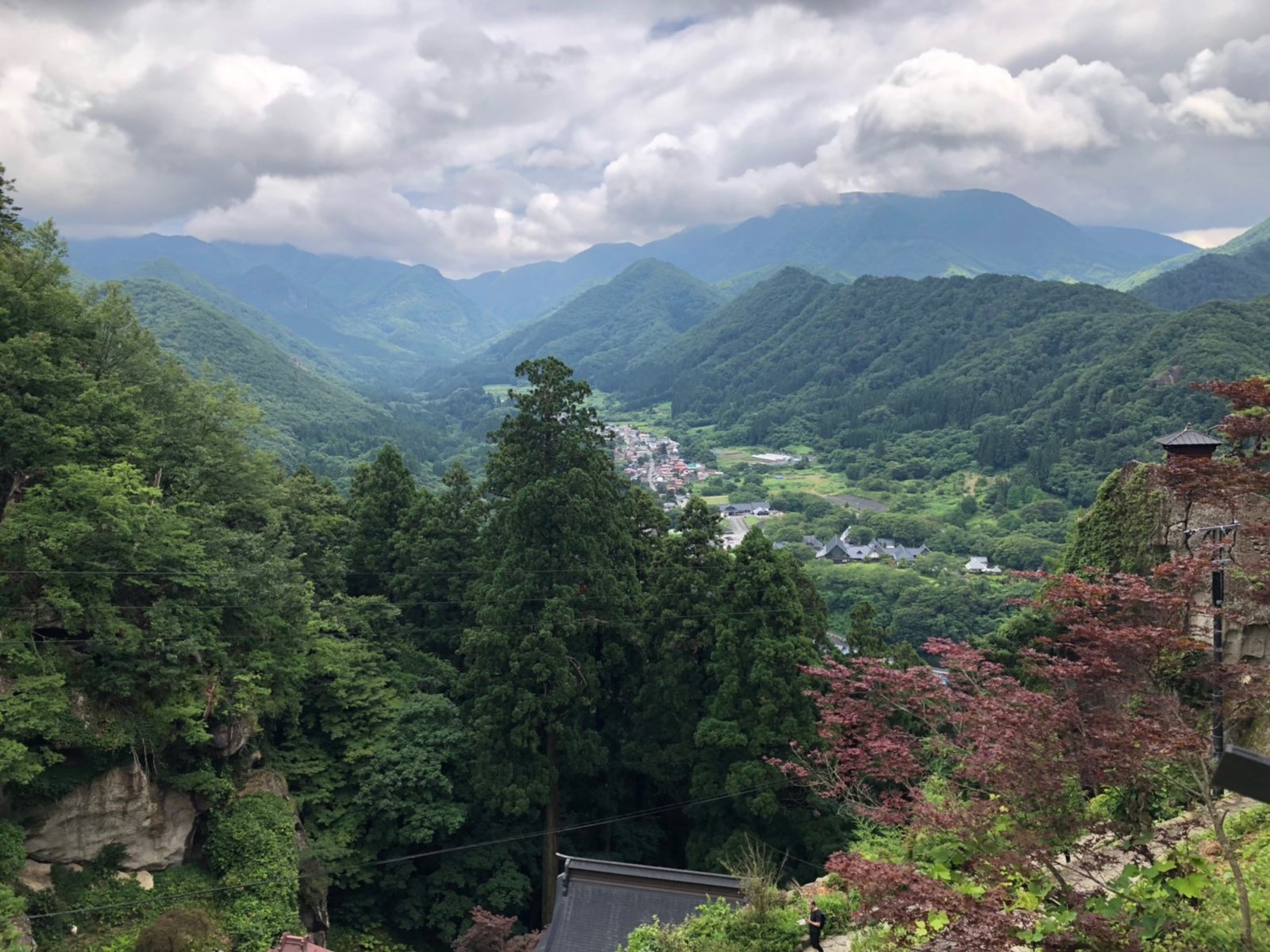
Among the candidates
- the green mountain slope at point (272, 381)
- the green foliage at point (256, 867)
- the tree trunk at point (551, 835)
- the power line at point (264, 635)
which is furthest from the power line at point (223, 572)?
the green mountain slope at point (272, 381)

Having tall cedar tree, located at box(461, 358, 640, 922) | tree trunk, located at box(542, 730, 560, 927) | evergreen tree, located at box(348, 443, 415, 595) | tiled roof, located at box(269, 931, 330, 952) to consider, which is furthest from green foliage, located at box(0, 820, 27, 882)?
evergreen tree, located at box(348, 443, 415, 595)

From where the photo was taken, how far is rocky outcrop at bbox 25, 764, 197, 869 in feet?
38.3

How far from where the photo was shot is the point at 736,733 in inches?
618

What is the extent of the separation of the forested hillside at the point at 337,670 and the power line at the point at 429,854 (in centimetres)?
6

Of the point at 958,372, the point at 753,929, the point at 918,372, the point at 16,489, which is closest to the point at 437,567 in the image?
the point at 16,489

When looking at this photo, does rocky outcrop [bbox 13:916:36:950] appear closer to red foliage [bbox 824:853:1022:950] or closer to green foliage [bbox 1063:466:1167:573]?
red foliage [bbox 824:853:1022:950]

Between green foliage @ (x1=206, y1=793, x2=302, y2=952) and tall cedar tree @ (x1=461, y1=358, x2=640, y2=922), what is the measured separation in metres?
3.92

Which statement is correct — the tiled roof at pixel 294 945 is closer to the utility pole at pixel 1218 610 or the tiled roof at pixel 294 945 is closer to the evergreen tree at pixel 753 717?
the evergreen tree at pixel 753 717

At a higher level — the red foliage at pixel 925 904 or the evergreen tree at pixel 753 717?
the red foliage at pixel 925 904

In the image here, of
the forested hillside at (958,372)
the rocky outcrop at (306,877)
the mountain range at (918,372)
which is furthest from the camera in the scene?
the mountain range at (918,372)

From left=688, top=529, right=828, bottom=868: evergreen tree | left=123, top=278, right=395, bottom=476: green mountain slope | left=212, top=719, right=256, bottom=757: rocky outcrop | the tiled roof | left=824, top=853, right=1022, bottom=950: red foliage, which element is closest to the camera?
left=824, top=853, right=1022, bottom=950: red foliage

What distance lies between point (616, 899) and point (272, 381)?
375 ft

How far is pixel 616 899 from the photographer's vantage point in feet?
43.9

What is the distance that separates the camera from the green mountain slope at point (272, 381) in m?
94.8
